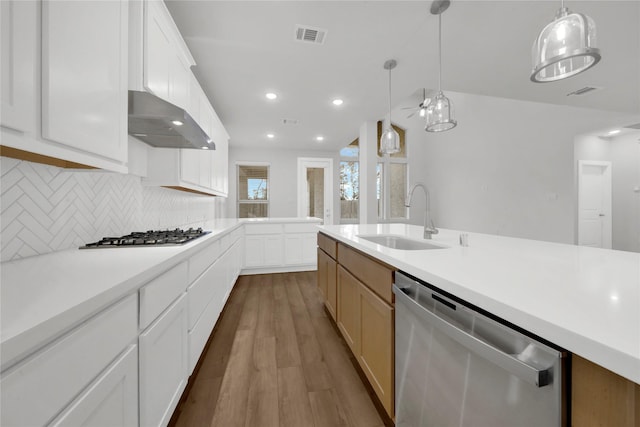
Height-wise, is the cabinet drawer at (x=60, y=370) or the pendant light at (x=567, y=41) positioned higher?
the pendant light at (x=567, y=41)

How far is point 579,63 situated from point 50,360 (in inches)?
90.2

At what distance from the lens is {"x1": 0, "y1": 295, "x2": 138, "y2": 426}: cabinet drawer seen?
470 millimetres

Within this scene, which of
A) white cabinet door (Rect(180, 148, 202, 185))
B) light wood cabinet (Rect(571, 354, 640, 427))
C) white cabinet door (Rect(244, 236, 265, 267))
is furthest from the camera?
white cabinet door (Rect(244, 236, 265, 267))

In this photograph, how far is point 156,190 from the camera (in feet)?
7.38

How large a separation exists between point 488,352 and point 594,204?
6.14 metres

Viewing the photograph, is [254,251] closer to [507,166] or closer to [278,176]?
[278,176]

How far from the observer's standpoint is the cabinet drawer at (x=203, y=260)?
1.49 metres

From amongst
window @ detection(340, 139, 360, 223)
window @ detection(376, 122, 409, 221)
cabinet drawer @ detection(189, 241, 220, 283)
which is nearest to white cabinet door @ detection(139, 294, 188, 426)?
cabinet drawer @ detection(189, 241, 220, 283)

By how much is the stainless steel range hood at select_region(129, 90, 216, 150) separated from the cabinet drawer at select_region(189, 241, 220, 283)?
82 centimetres

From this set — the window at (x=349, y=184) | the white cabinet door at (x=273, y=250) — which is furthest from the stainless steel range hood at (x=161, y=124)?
A: the window at (x=349, y=184)

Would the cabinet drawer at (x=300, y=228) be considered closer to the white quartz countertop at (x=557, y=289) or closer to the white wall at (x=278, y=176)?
the white wall at (x=278, y=176)

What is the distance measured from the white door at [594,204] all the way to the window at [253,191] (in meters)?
6.21

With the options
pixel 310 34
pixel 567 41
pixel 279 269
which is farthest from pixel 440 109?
pixel 279 269

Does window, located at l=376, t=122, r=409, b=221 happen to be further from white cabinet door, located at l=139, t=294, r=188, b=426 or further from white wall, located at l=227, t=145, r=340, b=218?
white cabinet door, located at l=139, t=294, r=188, b=426
